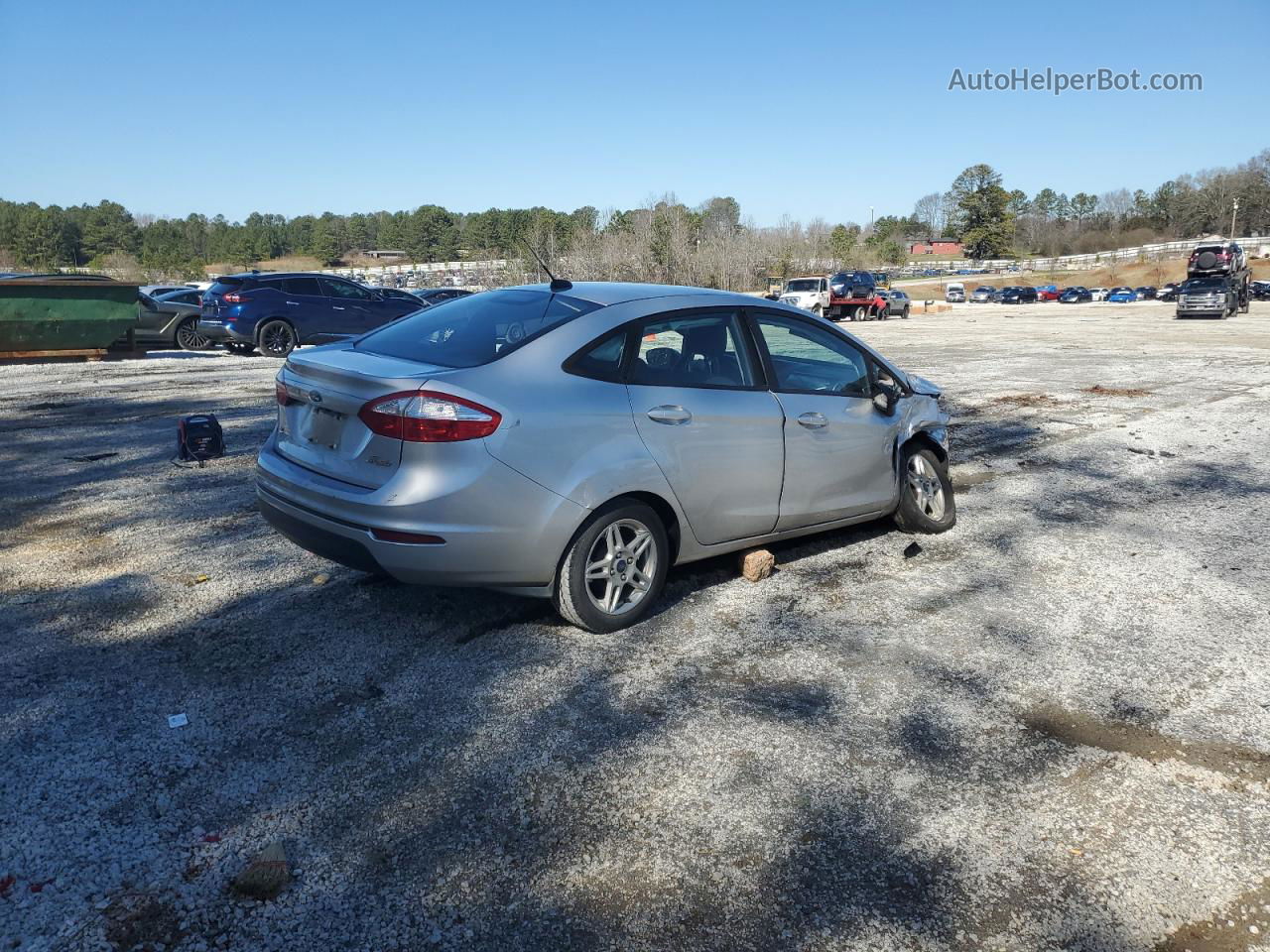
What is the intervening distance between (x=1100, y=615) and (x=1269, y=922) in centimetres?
240

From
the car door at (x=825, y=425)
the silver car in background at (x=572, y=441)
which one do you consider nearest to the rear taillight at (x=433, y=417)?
the silver car in background at (x=572, y=441)

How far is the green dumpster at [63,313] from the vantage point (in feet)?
53.4

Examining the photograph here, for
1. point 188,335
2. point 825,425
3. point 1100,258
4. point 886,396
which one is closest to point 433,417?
point 825,425

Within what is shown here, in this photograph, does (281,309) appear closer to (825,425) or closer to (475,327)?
(475,327)

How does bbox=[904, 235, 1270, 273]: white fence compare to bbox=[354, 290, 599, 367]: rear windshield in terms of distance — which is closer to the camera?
bbox=[354, 290, 599, 367]: rear windshield

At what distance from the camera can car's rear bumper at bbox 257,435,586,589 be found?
12.4 feet

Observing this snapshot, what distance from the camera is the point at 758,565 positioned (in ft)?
17.0

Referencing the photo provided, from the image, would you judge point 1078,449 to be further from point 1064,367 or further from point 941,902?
point 1064,367

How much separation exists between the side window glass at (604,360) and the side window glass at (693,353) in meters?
0.09

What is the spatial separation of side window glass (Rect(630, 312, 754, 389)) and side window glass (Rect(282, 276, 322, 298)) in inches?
607

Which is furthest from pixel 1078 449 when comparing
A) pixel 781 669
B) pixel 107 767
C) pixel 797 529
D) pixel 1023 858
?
pixel 107 767

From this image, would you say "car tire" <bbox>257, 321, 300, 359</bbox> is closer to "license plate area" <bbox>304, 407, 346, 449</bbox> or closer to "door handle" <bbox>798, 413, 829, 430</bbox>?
"license plate area" <bbox>304, 407, 346, 449</bbox>

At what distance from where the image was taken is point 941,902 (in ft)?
8.46

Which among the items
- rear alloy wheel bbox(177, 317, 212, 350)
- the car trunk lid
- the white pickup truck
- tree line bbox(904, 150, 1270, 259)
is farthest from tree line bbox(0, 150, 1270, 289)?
the car trunk lid
